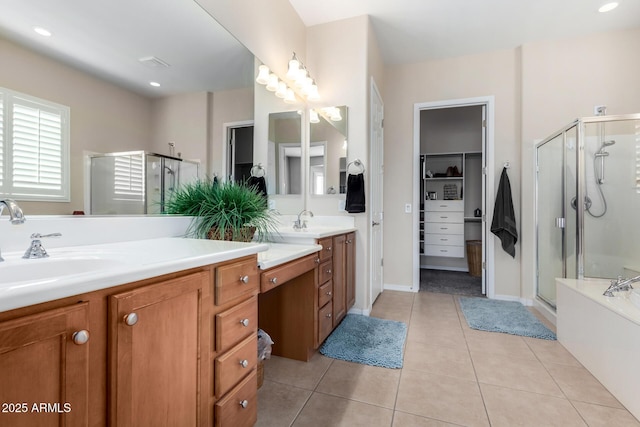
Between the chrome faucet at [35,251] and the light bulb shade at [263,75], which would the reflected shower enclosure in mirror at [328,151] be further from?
the chrome faucet at [35,251]

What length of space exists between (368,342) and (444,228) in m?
3.15

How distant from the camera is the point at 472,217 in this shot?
4.69 metres

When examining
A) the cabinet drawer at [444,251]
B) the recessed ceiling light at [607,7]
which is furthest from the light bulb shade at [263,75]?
the cabinet drawer at [444,251]

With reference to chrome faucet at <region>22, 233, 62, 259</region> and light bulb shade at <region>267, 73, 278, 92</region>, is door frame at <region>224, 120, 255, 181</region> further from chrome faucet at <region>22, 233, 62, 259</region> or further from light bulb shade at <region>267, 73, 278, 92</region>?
chrome faucet at <region>22, 233, 62, 259</region>

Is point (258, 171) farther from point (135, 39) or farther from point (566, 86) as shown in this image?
point (566, 86)

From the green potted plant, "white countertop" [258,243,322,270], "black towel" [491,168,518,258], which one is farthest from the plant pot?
"black towel" [491,168,518,258]

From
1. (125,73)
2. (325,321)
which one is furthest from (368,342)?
(125,73)

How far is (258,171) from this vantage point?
2.39 meters

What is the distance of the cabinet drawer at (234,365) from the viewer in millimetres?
1024

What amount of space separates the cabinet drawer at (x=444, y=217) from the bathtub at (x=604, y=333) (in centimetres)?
245

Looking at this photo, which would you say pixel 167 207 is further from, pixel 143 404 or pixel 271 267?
pixel 143 404

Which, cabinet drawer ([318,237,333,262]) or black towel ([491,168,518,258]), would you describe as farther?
black towel ([491,168,518,258])

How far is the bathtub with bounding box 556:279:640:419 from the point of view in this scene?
4.85 ft

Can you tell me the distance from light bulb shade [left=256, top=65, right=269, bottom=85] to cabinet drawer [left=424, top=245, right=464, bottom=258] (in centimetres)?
371
